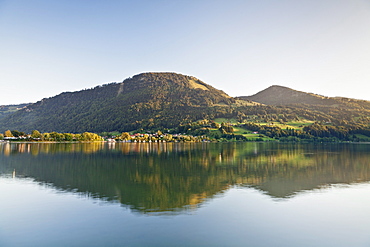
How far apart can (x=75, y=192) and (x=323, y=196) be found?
21.2 m

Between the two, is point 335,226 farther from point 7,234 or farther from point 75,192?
point 75,192

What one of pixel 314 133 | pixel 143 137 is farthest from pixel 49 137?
pixel 314 133

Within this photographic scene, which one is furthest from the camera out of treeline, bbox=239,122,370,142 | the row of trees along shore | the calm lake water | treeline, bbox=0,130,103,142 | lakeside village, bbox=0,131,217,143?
treeline, bbox=239,122,370,142

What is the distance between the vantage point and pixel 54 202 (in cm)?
2005

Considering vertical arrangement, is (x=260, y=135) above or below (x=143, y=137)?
above

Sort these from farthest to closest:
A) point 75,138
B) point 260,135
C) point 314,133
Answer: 1. point 314,133
2. point 260,135
3. point 75,138

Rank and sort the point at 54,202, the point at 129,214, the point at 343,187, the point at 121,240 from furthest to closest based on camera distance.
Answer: the point at 343,187 < the point at 54,202 < the point at 129,214 < the point at 121,240

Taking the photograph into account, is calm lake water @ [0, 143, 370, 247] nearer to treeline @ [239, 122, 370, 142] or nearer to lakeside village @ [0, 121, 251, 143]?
lakeside village @ [0, 121, 251, 143]

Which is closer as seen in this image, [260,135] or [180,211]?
[180,211]

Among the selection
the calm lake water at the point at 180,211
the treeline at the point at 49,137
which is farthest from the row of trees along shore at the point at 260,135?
the calm lake water at the point at 180,211

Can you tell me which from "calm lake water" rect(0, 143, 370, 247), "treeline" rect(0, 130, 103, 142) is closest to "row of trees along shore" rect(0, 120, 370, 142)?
"treeline" rect(0, 130, 103, 142)

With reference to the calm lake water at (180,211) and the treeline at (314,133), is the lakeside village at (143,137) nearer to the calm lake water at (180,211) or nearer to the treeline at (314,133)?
the treeline at (314,133)

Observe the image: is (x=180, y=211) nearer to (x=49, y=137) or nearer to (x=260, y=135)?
(x=49, y=137)

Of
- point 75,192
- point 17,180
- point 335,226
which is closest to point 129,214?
point 75,192
